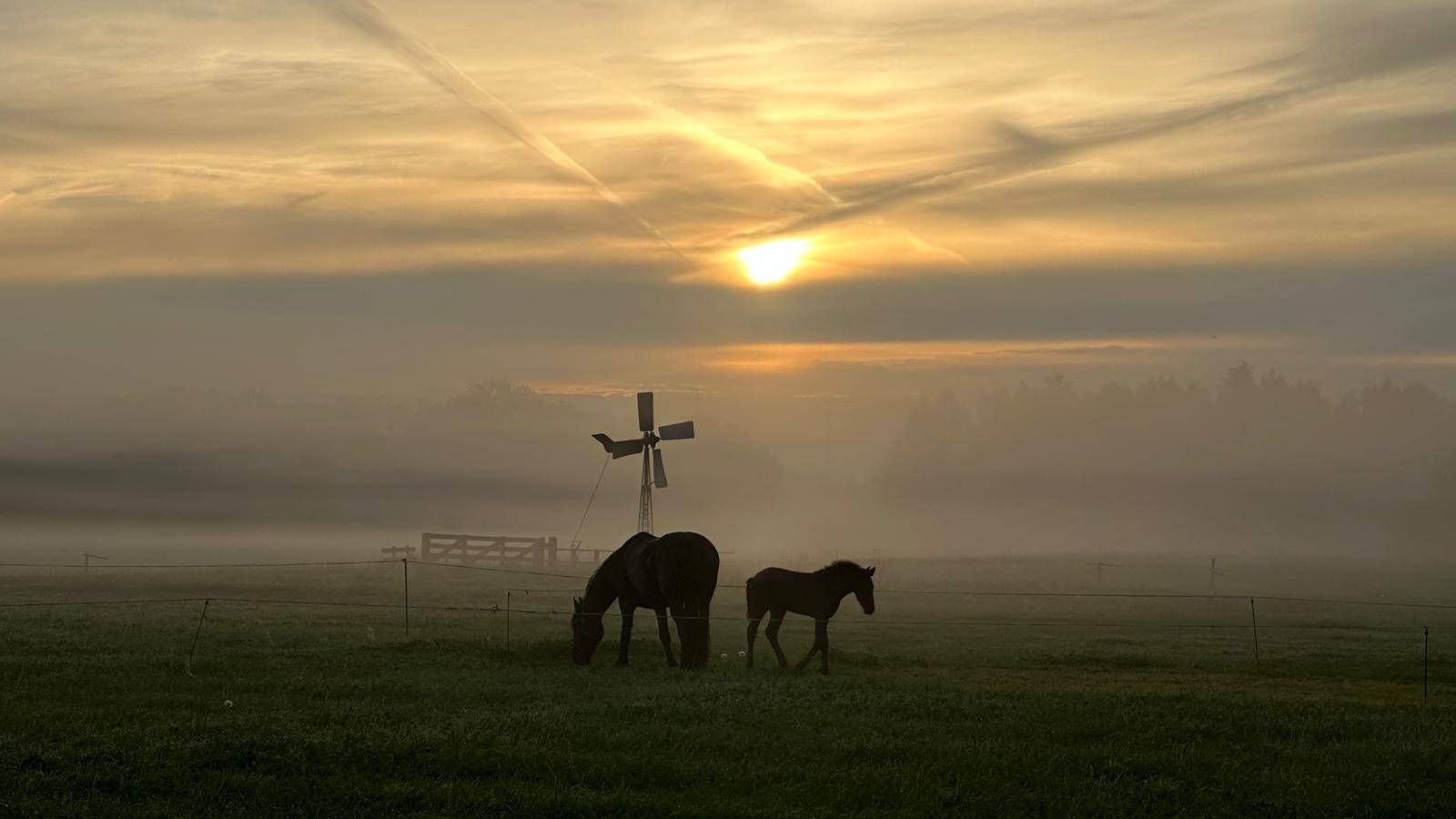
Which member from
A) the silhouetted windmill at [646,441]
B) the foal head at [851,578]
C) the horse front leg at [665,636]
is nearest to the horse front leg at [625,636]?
the horse front leg at [665,636]

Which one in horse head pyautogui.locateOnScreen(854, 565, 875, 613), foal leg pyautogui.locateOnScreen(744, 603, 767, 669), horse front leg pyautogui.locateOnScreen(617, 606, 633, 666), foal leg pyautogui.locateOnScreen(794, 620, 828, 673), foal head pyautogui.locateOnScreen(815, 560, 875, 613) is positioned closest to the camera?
foal leg pyautogui.locateOnScreen(794, 620, 828, 673)

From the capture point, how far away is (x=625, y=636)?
90.9ft

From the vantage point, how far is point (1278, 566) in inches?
4464

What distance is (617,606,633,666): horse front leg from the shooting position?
27484mm

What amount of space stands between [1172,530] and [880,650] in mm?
157480

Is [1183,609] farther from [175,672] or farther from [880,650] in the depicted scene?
[175,672]

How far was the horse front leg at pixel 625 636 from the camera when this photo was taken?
27.5 metres

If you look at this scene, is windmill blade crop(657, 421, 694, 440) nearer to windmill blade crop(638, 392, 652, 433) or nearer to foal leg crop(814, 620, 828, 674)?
windmill blade crop(638, 392, 652, 433)

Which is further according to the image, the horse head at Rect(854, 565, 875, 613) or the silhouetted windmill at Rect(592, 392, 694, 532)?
the silhouetted windmill at Rect(592, 392, 694, 532)

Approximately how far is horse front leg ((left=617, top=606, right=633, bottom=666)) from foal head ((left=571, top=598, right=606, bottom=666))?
51cm

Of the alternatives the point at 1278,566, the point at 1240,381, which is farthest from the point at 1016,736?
the point at 1240,381

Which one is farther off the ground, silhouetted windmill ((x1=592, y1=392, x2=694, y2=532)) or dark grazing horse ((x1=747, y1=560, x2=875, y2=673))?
silhouetted windmill ((x1=592, y1=392, x2=694, y2=532))

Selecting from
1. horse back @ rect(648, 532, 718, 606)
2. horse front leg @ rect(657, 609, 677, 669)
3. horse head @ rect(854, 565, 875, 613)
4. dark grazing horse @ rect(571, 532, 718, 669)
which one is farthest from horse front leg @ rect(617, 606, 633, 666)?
horse head @ rect(854, 565, 875, 613)

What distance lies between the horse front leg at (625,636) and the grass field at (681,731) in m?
0.52
